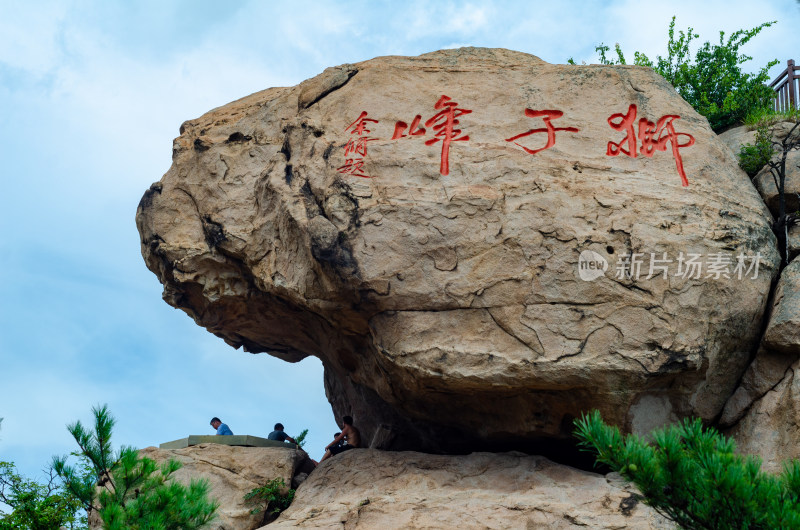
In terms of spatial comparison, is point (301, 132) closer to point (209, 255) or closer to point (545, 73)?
point (209, 255)

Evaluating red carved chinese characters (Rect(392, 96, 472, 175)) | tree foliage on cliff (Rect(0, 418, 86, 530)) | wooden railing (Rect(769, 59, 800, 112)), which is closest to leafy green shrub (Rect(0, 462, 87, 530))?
tree foliage on cliff (Rect(0, 418, 86, 530))

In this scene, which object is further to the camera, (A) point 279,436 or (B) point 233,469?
(A) point 279,436

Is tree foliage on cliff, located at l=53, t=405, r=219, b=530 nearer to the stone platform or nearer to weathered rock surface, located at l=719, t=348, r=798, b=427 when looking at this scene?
the stone platform

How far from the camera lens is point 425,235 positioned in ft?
21.6

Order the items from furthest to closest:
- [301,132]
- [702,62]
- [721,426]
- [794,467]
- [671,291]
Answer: [702,62], [301,132], [721,426], [671,291], [794,467]

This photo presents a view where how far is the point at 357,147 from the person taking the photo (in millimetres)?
7145

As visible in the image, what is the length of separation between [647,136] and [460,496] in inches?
140

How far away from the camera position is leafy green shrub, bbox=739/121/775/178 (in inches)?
302

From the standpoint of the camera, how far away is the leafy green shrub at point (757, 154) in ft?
25.2

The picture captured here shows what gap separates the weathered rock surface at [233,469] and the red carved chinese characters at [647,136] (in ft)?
A: 13.7

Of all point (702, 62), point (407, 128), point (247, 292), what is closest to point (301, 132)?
point (407, 128)

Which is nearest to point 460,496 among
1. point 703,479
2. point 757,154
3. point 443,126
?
point 703,479

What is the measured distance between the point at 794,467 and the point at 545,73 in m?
4.68

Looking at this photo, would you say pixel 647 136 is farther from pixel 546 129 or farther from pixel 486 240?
pixel 486 240
